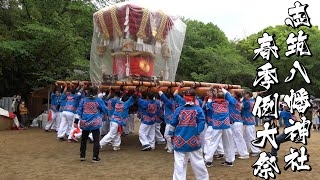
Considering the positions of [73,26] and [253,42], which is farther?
[253,42]

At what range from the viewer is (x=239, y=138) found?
858 centimetres

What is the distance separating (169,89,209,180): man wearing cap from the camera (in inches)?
216

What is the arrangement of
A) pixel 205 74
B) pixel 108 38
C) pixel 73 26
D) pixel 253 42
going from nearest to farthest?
pixel 108 38, pixel 73 26, pixel 205 74, pixel 253 42

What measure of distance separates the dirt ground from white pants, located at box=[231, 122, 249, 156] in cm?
31

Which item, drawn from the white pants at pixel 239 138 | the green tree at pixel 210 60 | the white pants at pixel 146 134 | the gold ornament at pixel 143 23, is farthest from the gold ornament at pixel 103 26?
the green tree at pixel 210 60

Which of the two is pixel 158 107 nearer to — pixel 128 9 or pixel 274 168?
pixel 128 9

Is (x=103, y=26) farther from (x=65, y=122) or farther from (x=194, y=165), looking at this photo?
(x=194, y=165)

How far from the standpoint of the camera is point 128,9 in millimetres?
10344

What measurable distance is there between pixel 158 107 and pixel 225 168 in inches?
124

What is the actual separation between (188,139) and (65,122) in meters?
7.10

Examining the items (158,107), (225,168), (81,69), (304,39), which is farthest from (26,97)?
(304,39)

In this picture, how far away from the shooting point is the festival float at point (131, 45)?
1036cm

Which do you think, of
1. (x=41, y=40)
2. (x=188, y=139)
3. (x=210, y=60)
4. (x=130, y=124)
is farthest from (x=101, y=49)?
(x=210, y=60)

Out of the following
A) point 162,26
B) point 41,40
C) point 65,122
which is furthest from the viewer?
point 41,40
